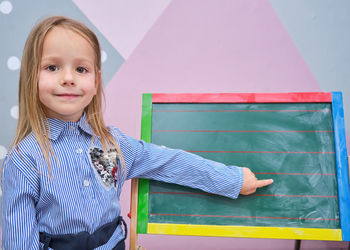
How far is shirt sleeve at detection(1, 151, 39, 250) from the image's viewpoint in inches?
29.7

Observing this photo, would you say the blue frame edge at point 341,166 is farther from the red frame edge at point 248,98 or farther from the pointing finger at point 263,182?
the pointing finger at point 263,182

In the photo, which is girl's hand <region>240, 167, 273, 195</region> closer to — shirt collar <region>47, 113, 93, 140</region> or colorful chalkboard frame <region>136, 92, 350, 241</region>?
colorful chalkboard frame <region>136, 92, 350, 241</region>

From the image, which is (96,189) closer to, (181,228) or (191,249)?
(181,228)

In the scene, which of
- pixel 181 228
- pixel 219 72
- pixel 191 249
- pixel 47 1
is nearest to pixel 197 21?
pixel 219 72

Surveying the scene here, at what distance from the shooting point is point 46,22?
2.83ft

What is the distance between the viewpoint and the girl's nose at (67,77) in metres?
0.83

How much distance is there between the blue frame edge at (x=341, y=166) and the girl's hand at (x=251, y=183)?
0.22 m

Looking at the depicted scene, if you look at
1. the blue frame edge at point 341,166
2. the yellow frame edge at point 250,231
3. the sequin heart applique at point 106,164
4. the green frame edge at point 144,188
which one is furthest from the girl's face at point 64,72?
the blue frame edge at point 341,166

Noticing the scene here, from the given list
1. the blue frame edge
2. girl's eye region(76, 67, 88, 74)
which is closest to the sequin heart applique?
girl's eye region(76, 67, 88, 74)

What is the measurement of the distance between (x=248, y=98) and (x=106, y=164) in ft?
1.67

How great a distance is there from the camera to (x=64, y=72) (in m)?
0.84

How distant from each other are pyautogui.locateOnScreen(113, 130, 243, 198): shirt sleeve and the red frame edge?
0.60 ft

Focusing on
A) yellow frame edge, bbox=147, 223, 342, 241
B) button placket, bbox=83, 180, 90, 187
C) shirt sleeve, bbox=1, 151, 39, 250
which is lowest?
yellow frame edge, bbox=147, 223, 342, 241

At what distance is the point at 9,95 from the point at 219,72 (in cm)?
107
